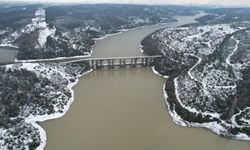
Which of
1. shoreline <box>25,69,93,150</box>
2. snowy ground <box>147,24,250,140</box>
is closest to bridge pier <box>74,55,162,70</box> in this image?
snowy ground <box>147,24,250,140</box>

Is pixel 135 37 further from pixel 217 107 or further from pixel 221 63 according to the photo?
pixel 217 107

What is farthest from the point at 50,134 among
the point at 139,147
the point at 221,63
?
the point at 221,63

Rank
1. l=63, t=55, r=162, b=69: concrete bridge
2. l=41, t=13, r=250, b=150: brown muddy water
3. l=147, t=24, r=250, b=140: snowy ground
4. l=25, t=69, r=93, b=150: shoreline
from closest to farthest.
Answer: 1. l=41, t=13, r=250, b=150: brown muddy water
2. l=25, t=69, r=93, b=150: shoreline
3. l=147, t=24, r=250, b=140: snowy ground
4. l=63, t=55, r=162, b=69: concrete bridge

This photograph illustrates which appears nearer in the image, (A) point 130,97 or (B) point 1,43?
(A) point 130,97

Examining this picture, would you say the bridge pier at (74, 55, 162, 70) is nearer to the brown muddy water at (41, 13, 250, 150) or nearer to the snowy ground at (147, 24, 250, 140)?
the snowy ground at (147, 24, 250, 140)

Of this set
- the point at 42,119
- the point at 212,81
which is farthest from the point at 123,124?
the point at 212,81

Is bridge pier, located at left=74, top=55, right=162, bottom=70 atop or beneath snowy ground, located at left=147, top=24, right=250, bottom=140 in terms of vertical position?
beneath

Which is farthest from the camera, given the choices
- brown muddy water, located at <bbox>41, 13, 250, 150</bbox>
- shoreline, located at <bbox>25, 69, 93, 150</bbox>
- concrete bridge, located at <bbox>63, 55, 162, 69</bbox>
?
concrete bridge, located at <bbox>63, 55, 162, 69</bbox>

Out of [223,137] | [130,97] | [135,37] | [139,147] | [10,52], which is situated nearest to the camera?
[139,147]
